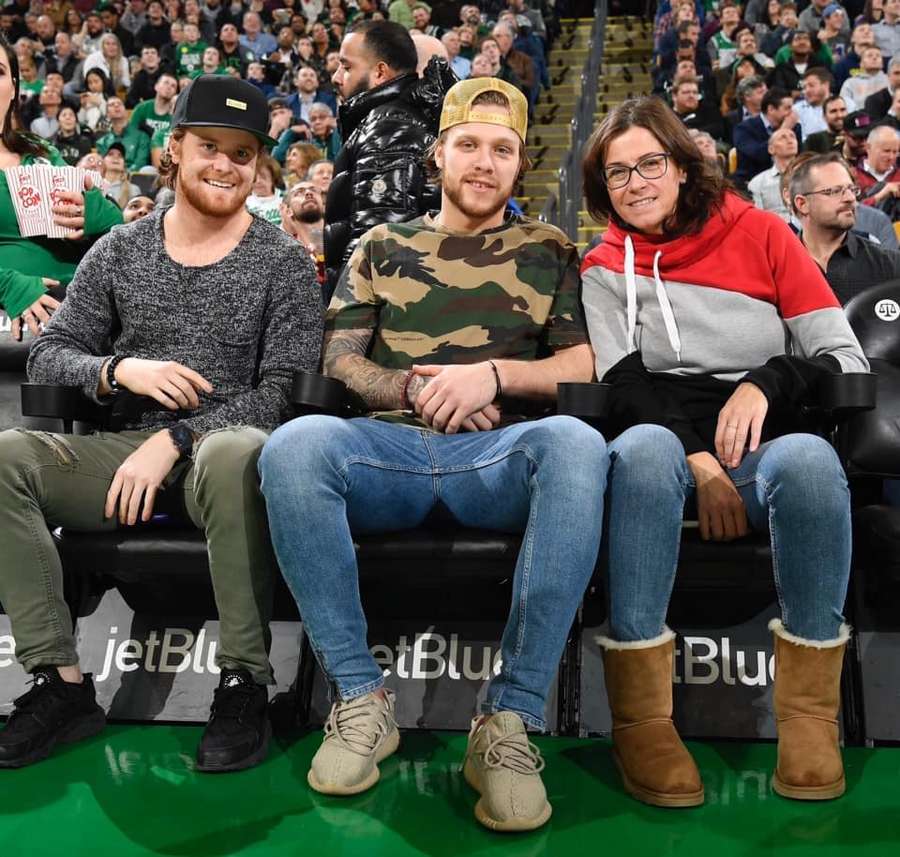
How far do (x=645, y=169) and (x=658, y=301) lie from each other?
0.28 metres

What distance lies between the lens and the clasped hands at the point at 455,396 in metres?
2.10

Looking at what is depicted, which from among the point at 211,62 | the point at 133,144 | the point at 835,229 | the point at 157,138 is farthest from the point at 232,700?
the point at 211,62

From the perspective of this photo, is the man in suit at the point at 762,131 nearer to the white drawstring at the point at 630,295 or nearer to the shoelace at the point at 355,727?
the white drawstring at the point at 630,295

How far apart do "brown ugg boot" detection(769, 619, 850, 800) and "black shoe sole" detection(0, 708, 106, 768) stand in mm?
1280

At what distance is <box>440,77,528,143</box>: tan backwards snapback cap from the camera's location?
2381 mm

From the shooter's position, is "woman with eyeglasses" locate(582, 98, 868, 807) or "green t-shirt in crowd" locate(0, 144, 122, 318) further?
"green t-shirt in crowd" locate(0, 144, 122, 318)

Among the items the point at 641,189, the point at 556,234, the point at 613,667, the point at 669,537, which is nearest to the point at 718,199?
the point at 641,189

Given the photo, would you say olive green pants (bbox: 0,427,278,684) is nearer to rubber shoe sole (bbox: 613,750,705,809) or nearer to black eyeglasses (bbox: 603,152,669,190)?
rubber shoe sole (bbox: 613,750,705,809)

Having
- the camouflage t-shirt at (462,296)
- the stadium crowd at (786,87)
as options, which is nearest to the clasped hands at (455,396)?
the camouflage t-shirt at (462,296)

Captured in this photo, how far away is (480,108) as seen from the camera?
239cm

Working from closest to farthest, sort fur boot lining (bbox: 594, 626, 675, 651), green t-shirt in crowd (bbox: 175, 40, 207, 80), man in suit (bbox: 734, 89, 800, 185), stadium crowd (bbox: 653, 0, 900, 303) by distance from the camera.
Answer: fur boot lining (bbox: 594, 626, 675, 651) → stadium crowd (bbox: 653, 0, 900, 303) → man in suit (bbox: 734, 89, 800, 185) → green t-shirt in crowd (bbox: 175, 40, 207, 80)

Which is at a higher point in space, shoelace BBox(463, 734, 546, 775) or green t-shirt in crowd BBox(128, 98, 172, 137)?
green t-shirt in crowd BBox(128, 98, 172, 137)

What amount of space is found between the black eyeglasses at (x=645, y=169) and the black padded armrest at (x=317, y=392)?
741 mm

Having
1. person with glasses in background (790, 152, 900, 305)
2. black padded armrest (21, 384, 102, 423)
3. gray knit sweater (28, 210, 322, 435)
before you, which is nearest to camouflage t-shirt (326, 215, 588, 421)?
gray knit sweater (28, 210, 322, 435)
